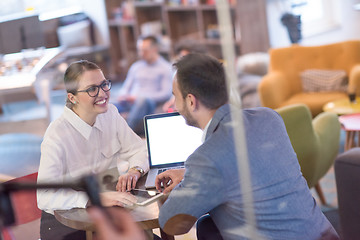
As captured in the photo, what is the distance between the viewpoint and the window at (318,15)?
5016mm

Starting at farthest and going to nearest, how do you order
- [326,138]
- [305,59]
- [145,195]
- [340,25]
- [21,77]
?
1. [340,25]
2. [305,59]
3. [326,138]
4. [145,195]
5. [21,77]

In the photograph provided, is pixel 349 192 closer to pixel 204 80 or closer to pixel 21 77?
pixel 204 80

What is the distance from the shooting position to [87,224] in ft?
4.66

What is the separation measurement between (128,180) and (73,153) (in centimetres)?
24

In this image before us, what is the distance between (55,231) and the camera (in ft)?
4.81

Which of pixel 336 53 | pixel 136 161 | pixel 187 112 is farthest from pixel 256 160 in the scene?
pixel 336 53

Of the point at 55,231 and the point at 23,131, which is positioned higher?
A: the point at 23,131

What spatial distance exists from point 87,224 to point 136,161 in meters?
0.30

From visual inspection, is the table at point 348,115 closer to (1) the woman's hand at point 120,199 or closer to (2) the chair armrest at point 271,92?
(2) the chair armrest at point 271,92

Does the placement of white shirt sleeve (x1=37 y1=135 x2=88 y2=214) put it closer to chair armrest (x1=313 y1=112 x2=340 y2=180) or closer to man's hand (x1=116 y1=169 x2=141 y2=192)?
man's hand (x1=116 y1=169 x2=141 y2=192)

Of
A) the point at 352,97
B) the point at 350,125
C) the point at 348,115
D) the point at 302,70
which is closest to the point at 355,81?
the point at 352,97

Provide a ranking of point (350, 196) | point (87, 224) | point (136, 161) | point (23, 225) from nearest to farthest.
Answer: point (23, 225)
point (87, 224)
point (136, 161)
point (350, 196)

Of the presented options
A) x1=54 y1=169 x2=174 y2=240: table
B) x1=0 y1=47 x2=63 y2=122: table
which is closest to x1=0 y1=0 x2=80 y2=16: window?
x1=0 y1=47 x2=63 y2=122: table

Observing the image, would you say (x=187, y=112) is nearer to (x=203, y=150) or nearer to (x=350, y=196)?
(x=203, y=150)
